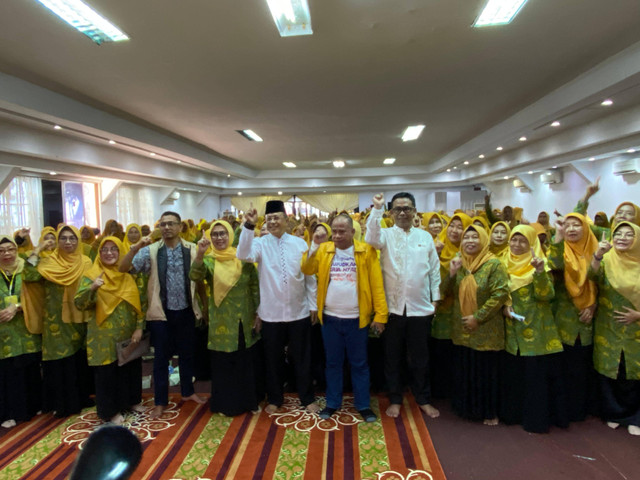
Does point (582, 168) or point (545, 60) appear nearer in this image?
point (545, 60)

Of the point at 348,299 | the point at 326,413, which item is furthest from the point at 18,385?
the point at 348,299

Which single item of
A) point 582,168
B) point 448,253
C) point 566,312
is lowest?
point 566,312

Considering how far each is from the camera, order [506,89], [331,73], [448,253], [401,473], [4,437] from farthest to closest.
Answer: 1. [506,89]
2. [331,73]
3. [448,253]
4. [4,437]
5. [401,473]

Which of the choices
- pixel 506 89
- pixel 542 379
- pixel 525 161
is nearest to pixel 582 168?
pixel 525 161

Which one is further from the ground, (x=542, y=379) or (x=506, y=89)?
(x=506, y=89)

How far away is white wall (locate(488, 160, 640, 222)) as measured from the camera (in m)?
7.23

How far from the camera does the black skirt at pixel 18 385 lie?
113 inches

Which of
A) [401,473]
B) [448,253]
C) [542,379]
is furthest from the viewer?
[448,253]

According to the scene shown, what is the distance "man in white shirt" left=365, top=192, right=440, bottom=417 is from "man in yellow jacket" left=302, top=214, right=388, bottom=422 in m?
0.11

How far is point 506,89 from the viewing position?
480 cm

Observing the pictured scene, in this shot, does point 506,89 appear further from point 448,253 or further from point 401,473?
point 401,473

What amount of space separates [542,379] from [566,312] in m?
0.48

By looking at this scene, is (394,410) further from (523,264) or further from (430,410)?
(523,264)

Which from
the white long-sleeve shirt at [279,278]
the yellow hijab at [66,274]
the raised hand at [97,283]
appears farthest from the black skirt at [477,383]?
the yellow hijab at [66,274]
